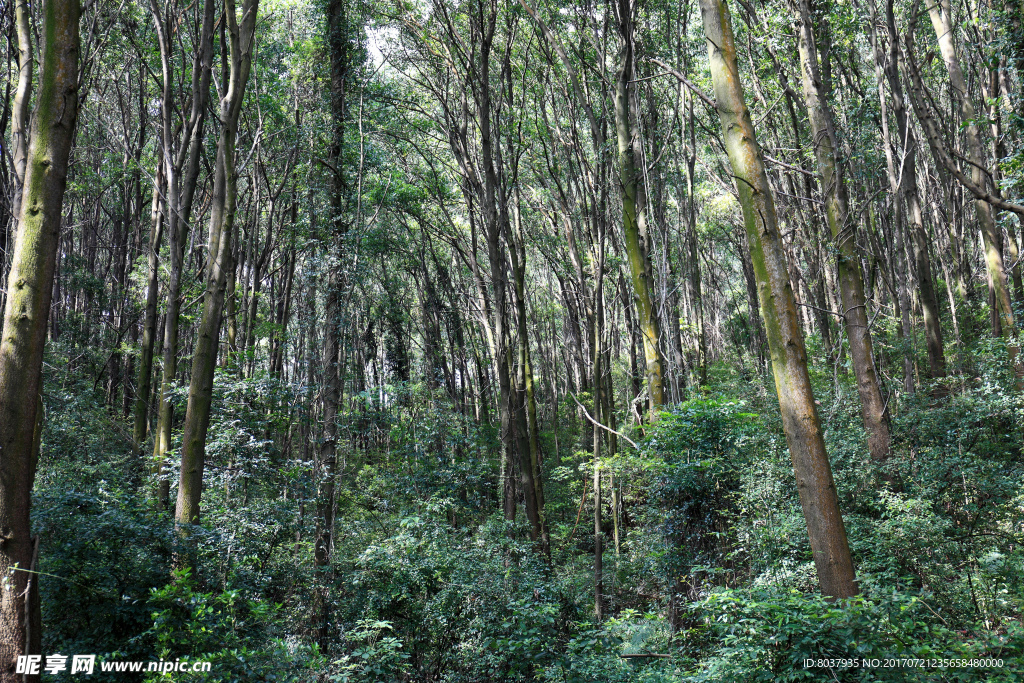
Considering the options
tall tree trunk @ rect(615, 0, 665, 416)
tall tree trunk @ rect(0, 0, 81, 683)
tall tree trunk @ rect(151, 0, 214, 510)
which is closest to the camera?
tall tree trunk @ rect(0, 0, 81, 683)

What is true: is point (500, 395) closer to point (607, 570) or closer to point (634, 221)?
point (607, 570)

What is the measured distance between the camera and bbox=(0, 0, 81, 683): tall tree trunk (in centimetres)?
312

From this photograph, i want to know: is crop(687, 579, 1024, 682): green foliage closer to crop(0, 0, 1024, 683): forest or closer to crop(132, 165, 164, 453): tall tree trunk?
crop(0, 0, 1024, 683): forest

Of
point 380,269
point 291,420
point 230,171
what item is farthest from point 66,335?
point 230,171

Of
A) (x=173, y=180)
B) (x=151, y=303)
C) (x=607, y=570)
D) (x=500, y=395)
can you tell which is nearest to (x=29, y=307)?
(x=173, y=180)

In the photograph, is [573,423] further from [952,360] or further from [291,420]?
[291,420]

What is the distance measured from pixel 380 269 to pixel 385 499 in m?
8.06

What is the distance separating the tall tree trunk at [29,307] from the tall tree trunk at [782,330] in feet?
15.7

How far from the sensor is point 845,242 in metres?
9.18

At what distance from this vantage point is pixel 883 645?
350cm

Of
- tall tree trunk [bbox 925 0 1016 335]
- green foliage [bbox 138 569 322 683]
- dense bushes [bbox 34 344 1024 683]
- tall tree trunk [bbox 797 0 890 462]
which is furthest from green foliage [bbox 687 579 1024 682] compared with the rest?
tall tree trunk [bbox 925 0 1016 335]

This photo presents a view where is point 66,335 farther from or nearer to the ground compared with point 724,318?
nearer to the ground

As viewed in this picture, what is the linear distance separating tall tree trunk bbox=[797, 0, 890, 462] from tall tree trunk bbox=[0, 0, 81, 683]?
9644mm

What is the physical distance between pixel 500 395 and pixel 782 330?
6979mm
